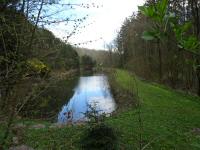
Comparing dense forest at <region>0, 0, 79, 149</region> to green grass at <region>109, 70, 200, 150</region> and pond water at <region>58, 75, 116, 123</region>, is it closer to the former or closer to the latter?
pond water at <region>58, 75, 116, 123</region>

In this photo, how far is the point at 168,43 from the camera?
1120 mm

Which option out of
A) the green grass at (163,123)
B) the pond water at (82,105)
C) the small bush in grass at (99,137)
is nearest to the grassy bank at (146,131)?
the green grass at (163,123)

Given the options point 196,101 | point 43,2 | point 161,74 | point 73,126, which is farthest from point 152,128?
point 161,74

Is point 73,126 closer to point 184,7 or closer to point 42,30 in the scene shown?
point 42,30

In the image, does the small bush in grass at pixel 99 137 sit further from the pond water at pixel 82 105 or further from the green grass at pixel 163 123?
the green grass at pixel 163 123

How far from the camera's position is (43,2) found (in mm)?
3020

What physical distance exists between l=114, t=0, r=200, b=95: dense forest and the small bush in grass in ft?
7.28

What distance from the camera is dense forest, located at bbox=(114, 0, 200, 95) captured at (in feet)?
3.35

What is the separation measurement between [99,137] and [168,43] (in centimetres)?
660

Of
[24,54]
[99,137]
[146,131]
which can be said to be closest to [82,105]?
[146,131]

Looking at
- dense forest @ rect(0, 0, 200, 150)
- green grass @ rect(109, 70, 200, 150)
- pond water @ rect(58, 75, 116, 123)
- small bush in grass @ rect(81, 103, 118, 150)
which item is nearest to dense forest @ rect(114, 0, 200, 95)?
dense forest @ rect(0, 0, 200, 150)

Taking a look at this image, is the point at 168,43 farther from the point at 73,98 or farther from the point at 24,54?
the point at 73,98

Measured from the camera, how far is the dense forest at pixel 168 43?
3.35 ft

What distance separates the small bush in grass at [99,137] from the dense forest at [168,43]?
2.22 metres
